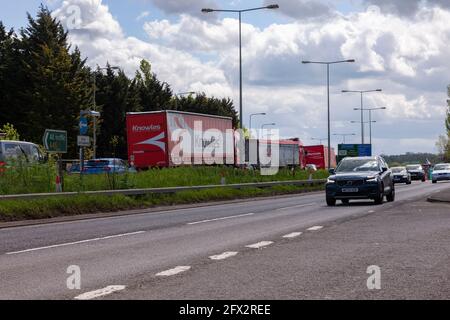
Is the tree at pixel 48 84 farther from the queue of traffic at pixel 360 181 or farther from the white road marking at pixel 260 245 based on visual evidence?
the white road marking at pixel 260 245

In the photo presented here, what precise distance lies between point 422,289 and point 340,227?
7185 mm

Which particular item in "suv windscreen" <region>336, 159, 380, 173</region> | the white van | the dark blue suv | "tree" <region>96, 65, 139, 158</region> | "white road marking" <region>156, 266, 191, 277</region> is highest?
"tree" <region>96, 65, 139, 158</region>

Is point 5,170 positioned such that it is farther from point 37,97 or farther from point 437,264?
point 37,97

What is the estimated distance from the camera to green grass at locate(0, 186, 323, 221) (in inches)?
698

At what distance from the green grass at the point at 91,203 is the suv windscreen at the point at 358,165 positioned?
574cm

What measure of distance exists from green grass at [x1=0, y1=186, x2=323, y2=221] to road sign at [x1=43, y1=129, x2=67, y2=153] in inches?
69.4

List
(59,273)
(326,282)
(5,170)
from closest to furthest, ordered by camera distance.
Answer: (326,282)
(59,273)
(5,170)

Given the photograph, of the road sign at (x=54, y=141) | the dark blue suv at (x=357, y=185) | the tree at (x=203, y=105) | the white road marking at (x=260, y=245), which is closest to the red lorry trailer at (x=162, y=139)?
the dark blue suv at (x=357, y=185)

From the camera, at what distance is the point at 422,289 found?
6.96 metres

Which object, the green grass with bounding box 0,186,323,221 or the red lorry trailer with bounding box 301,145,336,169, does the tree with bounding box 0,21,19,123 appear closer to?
the red lorry trailer with bounding box 301,145,336,169

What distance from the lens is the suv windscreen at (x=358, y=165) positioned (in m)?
24.0

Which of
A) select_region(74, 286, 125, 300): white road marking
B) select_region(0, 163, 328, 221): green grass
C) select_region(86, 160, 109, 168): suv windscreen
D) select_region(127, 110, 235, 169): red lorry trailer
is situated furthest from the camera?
select_region(86, 160, 109, 168): suv windscreen

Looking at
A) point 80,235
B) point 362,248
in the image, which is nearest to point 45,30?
point 80,235

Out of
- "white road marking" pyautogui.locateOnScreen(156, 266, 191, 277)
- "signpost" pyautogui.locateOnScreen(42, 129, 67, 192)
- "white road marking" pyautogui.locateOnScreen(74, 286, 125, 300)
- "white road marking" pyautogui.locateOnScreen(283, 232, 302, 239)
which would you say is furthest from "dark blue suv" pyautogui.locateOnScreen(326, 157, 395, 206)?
"white road marking" pyautogui.locateOnScreen(74, 286, 125, 300)
